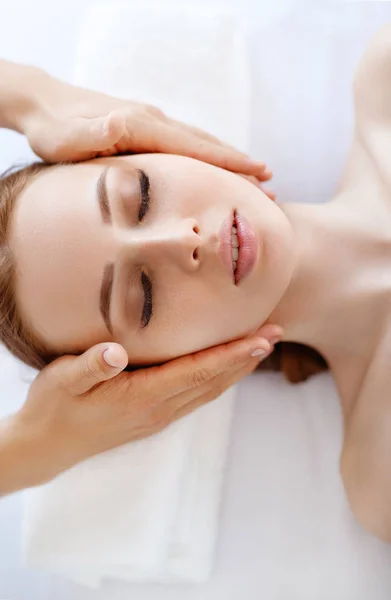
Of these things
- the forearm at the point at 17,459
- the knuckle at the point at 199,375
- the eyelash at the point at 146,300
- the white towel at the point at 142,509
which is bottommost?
the white towel at the point at 142,509

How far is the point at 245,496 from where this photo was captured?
1332 mm

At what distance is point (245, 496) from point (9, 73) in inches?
41.6

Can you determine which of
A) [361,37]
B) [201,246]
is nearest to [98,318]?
[201,246]

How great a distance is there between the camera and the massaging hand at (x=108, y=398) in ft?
3.33

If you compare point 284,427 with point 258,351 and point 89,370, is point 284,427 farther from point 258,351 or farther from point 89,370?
point 89,370

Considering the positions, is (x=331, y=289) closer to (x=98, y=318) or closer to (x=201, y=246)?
(x=201, y=246)

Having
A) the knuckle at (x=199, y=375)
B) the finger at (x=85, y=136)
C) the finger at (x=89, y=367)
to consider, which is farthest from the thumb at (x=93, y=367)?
the finger at (x=85, y=136)

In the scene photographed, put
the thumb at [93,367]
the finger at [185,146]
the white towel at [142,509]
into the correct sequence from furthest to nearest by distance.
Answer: the white towel at [142,509] → the finger at [185,146] → the thumb at [93,367]

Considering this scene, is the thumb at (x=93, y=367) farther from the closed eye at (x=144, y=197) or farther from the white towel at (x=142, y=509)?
the white towel at (x=142, y=509)

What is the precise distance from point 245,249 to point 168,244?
0.43 feet

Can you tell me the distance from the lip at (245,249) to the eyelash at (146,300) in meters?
0.15

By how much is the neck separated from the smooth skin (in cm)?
10

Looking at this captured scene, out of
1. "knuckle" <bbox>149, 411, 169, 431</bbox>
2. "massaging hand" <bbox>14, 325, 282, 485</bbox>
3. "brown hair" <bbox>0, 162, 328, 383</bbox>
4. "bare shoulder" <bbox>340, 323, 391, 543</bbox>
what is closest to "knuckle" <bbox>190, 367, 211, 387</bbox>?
"massaging hand" <bbox>14, 325, 282, 485</bbox>

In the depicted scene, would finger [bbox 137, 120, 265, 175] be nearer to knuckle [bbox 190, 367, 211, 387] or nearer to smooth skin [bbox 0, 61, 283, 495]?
smooth skin [bbox 0, 61, 283, 495]
